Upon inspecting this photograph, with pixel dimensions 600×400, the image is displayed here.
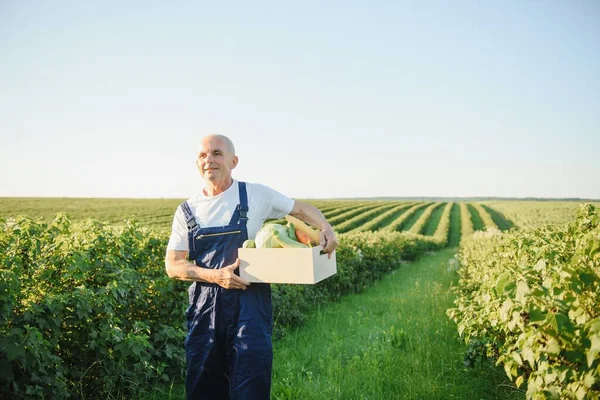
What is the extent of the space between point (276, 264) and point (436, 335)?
178 inches

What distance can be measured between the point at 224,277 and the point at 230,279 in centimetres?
5

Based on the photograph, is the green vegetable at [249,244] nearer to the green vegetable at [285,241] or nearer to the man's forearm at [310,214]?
the green vegetable at [285,241]

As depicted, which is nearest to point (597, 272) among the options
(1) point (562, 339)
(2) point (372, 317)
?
(1) point (562, 339)

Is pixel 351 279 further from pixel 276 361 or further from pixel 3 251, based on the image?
pixel 3 251

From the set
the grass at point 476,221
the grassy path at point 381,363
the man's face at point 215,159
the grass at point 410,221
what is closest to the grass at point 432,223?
the grass at point 410,221

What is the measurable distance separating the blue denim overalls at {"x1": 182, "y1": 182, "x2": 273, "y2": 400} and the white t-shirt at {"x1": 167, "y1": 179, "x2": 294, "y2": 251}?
0.19ft

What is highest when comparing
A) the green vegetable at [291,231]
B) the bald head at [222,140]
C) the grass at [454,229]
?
the bald head at [222,140]

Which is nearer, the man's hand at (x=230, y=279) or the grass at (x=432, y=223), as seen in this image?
the man's hand at (x=230, y=279)

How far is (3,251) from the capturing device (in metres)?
3.53

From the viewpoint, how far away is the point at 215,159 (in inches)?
124

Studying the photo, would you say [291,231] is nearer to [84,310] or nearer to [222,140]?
[222,140]

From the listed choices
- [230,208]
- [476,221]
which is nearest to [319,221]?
[230,208]

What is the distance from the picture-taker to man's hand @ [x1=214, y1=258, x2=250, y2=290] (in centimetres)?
290

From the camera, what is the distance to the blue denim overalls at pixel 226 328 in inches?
114
